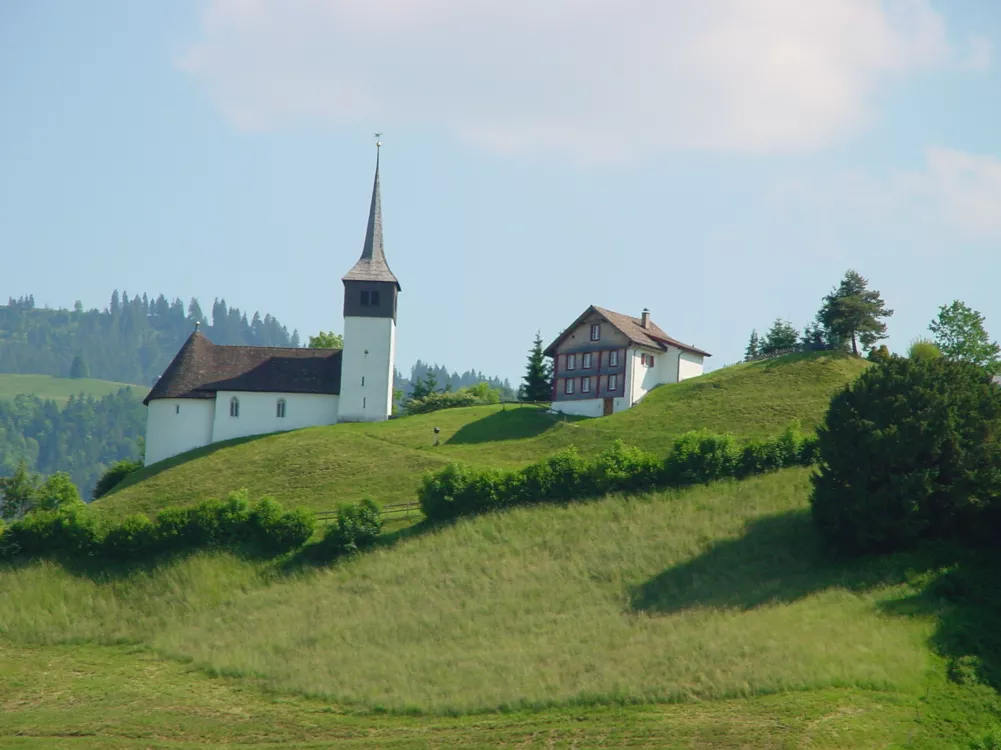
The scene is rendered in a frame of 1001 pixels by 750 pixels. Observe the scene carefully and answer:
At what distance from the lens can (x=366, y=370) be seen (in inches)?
3593

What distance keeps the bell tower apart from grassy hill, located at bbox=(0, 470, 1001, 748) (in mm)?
26920

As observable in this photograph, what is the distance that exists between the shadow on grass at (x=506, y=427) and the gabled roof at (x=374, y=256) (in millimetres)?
12695

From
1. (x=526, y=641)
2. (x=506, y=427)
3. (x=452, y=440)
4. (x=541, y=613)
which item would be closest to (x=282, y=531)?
(x=541, y=613)

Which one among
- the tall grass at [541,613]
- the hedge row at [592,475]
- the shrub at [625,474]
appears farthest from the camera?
the shrub at [625,474]

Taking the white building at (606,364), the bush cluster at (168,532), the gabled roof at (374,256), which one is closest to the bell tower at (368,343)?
the gabled roof at (374,256)

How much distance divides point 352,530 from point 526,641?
49.8ft

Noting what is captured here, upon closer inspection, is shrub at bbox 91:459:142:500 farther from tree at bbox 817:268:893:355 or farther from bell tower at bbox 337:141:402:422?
tree at bbox 817:268:893:355

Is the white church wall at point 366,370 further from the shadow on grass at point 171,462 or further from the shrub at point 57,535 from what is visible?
the shrub at point 57,535

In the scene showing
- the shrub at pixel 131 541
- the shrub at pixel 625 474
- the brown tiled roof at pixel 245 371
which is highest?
→ the brown tiled roof at pixel 245 371

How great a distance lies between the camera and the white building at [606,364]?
90312 millimetres

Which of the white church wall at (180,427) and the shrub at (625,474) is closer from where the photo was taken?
the shrub at (625,474)

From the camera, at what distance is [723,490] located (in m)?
66.2

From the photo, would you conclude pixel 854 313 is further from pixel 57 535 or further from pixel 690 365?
pixel 57 535

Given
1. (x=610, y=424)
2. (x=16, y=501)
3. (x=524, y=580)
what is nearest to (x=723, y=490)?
(x=524, y=580)
